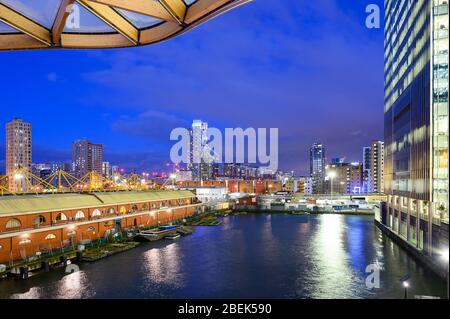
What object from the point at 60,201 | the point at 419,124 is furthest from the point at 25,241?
the point at 419,124

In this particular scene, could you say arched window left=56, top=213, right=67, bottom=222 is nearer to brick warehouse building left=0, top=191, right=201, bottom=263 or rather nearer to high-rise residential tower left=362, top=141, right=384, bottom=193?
brick warehouse building left=0, top=191, right=201, bottom=263

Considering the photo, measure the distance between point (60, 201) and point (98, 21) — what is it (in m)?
24.7

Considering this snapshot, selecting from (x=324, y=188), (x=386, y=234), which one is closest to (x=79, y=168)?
(x=324, y=188)

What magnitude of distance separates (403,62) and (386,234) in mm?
20985

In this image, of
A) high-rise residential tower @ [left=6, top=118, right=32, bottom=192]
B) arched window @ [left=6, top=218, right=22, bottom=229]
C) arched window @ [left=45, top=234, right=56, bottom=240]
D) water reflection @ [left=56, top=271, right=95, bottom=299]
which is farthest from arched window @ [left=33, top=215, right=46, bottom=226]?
high-rise residential tower @ [left=6, top=118, right=32, bottom=192]

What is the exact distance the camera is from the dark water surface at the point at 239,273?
21484mm

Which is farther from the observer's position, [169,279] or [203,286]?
[169,279]

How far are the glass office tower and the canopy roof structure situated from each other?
48.7 ft

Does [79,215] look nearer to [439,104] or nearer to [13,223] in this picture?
[13,223]

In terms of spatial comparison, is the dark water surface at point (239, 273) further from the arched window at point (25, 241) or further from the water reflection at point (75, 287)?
the arched window at point (25, 241)

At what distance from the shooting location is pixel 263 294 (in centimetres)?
2119

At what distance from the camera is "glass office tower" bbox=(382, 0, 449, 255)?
2678 cm
